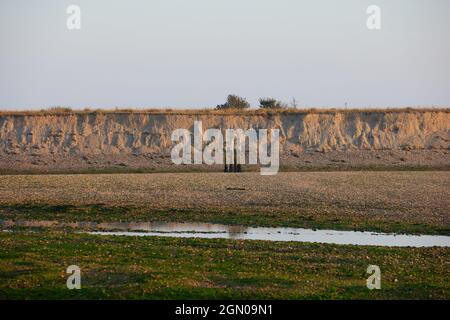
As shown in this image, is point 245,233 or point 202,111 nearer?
point 245,233

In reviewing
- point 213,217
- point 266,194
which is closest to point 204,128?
point 266,194

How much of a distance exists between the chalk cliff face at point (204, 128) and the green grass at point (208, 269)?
172 feet

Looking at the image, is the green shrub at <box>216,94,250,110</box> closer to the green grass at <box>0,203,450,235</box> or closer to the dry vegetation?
the dry vegetation

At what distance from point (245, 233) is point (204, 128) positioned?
56274 millimetres

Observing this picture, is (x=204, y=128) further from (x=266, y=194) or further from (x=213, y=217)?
(x=213, y=217)

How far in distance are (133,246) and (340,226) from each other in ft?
33.3

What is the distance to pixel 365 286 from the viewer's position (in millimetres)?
19734

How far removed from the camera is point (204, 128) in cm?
8694

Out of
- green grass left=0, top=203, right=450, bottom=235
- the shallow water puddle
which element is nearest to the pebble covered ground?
green grass left=0, top=203, right=450, bottom=235

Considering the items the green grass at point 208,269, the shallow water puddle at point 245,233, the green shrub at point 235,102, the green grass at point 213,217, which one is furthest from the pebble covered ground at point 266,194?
the green shrub at point 235,102

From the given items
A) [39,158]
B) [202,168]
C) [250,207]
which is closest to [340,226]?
[250,207]

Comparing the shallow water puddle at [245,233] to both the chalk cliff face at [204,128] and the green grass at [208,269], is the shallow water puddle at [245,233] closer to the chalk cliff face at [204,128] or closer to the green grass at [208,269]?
the green grass at [208,269]

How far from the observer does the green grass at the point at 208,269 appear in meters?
18.9
